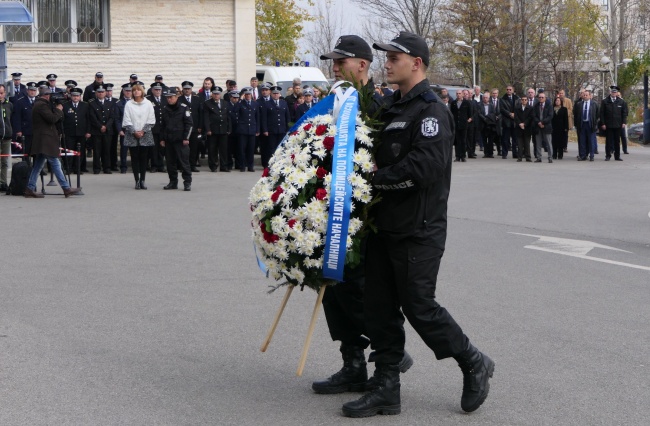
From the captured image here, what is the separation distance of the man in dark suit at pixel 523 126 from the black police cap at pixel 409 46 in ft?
75.0

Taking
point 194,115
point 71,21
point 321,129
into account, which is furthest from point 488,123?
point 321,129

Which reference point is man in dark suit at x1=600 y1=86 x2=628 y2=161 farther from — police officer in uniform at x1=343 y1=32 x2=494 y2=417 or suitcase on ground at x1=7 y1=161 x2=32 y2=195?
police officer in uniform at x1=343 y1=32 x2=494 y2=417

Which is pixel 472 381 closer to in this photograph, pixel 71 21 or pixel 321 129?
pixel 321 129

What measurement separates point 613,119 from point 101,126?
44.1 feet

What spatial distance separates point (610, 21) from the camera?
72.2 m

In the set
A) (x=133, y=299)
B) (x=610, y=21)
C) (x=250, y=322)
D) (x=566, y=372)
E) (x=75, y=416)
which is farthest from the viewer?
(x=610, y=21)

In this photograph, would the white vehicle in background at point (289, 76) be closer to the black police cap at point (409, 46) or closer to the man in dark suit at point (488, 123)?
the man in dark suit at point (488, 123)

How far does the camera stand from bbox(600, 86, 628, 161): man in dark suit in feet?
92.7

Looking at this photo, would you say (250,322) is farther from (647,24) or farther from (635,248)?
(647,24)

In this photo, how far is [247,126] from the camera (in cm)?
2509

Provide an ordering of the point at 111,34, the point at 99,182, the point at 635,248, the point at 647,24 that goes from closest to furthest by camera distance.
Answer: the point at 635,248 < the point at 99,182 < the point at 111,34 < the point at 647,24

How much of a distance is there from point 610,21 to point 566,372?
69.5 m

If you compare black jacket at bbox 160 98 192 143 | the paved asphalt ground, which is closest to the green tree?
black jacket at bbox 160 98 192 143

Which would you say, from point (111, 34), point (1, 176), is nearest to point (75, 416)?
point (1, 176)
